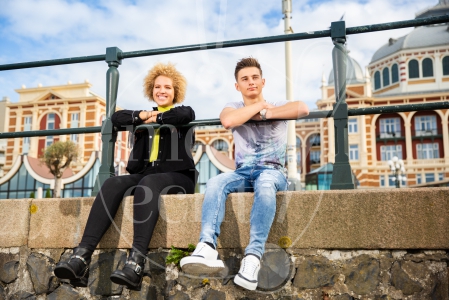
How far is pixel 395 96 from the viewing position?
43312 mm

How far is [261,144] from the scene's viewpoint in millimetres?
2500

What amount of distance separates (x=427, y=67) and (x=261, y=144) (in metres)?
50.5

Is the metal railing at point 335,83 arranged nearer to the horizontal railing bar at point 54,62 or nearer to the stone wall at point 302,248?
the horizontal railing bar at point 54,62

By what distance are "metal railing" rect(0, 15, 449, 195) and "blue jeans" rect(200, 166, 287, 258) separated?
409 mm

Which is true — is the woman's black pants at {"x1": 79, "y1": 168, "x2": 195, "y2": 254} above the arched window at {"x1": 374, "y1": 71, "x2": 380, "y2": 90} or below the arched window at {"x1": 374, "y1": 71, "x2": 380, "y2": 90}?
below

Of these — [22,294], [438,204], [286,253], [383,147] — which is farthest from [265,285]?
[383,147]

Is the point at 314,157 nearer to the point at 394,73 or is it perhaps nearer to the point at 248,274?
the point at 394,73

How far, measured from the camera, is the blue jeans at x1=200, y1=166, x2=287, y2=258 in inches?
83.2

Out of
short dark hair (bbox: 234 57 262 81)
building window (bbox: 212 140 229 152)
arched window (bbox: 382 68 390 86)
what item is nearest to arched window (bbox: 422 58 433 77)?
arched window (bbox: 382 68 390 86)

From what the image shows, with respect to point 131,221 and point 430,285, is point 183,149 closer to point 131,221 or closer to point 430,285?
point 131,221

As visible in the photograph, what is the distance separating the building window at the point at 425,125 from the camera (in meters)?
41.8

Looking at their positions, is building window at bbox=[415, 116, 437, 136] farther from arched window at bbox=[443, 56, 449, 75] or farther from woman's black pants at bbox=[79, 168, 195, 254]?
woman's black pants at bbox=[79, 168, 195, 254]

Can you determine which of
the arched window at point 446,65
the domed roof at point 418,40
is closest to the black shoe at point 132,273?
the arched window at point 446,65

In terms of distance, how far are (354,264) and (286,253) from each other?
356mm
